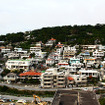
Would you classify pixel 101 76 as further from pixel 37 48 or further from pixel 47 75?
pixel 37 48

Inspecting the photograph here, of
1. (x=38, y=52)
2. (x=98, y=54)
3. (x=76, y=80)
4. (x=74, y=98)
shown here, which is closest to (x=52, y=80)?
(x=76, y=80)

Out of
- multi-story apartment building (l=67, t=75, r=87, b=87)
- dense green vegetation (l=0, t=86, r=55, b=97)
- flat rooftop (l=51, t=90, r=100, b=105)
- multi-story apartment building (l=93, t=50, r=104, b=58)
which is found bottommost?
dense green vegetation (l=0, t=86, r=55, b=97)

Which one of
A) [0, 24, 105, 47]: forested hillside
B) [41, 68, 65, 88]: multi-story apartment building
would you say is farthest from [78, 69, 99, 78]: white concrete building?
[0, 24, 105, 47]: forested hillside

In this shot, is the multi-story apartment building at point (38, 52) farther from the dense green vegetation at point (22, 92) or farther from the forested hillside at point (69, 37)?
the dense green vegetation at point (22, 92)

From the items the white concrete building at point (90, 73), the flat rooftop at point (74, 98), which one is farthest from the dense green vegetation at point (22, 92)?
the flat rooftop at point (74, 98)

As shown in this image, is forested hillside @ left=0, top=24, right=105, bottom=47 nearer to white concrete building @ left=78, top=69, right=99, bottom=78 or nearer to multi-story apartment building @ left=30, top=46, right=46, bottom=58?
multi-story apartment building @ left=30, top=46, right=46, bottom=58

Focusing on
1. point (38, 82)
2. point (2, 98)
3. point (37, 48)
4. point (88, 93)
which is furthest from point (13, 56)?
point (88, 93)

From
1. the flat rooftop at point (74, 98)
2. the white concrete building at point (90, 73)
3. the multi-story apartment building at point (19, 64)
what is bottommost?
the white concrete building at point (90, 73)

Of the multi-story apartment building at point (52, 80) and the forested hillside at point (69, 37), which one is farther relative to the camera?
the forested hillside at point (69, 37)

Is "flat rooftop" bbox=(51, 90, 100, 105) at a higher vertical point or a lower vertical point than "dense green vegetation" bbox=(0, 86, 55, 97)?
higher
